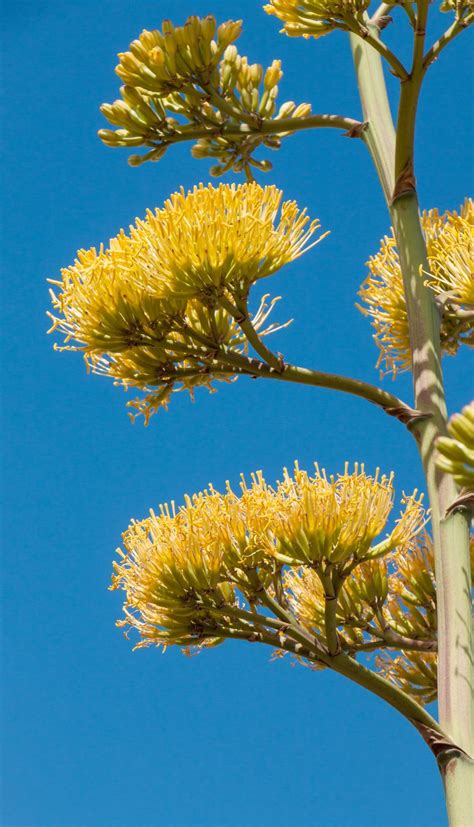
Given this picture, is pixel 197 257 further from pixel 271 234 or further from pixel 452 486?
pixel 452 486

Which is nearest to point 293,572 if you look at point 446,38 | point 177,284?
point 177,284

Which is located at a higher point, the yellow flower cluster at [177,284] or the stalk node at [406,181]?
the stalk node at [406,181]

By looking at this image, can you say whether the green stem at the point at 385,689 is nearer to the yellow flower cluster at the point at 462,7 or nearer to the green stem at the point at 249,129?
the green stem at the point at 249,129

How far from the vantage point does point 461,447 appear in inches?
77.5

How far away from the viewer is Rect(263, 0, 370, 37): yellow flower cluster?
331cm

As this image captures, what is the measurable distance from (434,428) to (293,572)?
85cm

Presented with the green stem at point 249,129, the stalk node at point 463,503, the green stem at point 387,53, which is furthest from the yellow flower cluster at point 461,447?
the green stem at point 249,129

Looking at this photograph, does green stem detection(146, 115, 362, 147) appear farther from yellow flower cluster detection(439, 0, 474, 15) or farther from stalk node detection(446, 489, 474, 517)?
stalk node detection(446, 489, 474, 517)

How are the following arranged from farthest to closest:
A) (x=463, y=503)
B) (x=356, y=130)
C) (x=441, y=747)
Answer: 1. (x=356, y=130)
2. (x=463, y=503)
3. (x=441, y=747)

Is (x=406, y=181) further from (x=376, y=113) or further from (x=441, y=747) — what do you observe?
(x=441, y=747)

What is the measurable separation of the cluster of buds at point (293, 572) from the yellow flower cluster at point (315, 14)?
1.26 metres

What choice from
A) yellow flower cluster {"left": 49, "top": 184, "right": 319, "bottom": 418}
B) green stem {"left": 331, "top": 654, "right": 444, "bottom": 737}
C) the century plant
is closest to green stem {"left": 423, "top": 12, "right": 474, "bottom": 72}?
the century plant

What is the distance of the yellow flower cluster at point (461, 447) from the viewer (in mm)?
1943

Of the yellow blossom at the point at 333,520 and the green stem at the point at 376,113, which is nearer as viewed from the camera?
the yellow blossom at the point at 333,520
